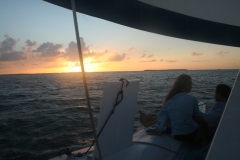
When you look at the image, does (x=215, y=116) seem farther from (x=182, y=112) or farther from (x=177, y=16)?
(x=177, y=16)

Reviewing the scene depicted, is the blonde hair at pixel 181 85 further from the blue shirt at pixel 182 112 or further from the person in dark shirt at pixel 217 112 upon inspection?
the person in dark shirt at pixel 217 112

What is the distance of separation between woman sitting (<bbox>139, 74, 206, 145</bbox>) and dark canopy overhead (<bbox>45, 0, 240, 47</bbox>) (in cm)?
79

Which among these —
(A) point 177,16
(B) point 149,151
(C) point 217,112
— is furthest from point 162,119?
(A) point 177,16

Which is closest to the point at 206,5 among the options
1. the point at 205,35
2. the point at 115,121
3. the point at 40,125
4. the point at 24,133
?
the point at 205,35

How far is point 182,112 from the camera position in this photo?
2.18 metres

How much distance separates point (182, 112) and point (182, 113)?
13 mm

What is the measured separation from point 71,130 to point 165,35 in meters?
4.89

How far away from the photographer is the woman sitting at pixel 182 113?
2.17 metres

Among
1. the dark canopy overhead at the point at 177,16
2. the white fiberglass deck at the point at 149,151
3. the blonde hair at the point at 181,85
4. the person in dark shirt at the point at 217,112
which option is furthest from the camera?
the person in dark shirt at the point at 217,112

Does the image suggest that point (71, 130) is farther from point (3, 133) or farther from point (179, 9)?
point (179, 9)

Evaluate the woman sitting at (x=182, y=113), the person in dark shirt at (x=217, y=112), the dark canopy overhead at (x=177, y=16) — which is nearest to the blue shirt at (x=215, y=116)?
the person in dark shirt at (x=217, y=112)

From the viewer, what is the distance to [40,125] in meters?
7.07

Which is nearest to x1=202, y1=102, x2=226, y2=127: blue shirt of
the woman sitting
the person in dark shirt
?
the person in dark shirt

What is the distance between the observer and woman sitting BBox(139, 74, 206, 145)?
7.11 ft
